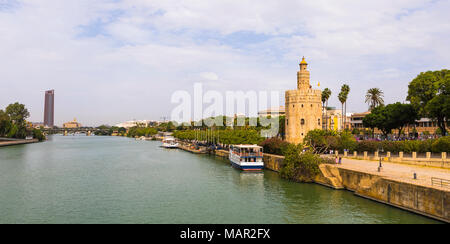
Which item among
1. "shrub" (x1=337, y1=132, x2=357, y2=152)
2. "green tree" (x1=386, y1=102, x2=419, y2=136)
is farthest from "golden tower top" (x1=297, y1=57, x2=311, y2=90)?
"green tree" (x1=386, y1=102, x2=419, y2=136)

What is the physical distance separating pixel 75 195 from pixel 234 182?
18.9 m

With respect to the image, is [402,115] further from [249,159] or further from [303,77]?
[249,159]

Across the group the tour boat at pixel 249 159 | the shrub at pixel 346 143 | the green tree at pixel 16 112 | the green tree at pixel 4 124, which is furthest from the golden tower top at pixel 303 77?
the green tree at pixel 16 112

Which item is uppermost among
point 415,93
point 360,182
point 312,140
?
point 415,93

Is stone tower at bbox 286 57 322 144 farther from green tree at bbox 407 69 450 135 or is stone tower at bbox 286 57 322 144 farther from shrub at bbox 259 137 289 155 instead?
green tree at bbox 407 69 450 135

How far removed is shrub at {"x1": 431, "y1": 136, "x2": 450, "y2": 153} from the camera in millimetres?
41125

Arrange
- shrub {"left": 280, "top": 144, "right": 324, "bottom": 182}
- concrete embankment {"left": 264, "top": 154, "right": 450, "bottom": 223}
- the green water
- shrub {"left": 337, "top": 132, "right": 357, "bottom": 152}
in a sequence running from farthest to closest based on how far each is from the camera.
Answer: shrub {"left": 337, "top": 132, "right": 357, "bottom": 152}, shrub {"left": 280, "top": 144, "right": 324, "bottom": 182}, the green water, concrete embankment {"left": 264, "top": 154, "right": 450, "bottom": 223}

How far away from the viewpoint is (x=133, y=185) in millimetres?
40875

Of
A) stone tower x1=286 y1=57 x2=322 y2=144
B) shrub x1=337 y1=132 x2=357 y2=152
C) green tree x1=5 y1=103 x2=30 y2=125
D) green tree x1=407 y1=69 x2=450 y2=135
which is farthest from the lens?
green tree x1=5 y1=103 x2=30 y2=125

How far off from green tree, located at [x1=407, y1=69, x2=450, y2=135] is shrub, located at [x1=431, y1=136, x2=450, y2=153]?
1286cm

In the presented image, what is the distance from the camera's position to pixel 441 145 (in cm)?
4166

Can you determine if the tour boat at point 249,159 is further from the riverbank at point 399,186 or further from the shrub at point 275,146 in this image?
the riverbank at point 399,186
